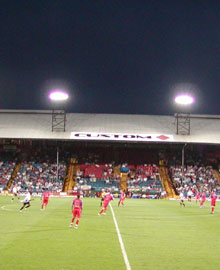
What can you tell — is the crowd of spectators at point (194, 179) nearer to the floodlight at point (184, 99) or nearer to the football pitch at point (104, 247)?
the floodlight at point (184, 99)

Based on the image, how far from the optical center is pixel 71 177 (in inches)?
2739

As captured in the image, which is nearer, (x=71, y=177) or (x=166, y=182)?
(x=166, y=182)

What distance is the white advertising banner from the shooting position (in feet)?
222

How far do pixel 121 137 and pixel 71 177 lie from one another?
1191 cm

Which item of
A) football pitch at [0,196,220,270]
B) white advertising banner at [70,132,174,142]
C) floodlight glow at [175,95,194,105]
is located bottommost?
football pitch at [0,196,220,270]

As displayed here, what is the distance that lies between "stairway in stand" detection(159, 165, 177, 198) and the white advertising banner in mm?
7366

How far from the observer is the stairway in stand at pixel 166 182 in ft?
216

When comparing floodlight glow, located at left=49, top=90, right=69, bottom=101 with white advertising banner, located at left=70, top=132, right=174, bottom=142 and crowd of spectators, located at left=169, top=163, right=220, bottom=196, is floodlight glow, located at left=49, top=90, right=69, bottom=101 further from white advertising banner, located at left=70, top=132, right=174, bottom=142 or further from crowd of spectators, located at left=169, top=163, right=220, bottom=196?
crowd of spectators, located at left=169, top=163, right=220, bottom=196

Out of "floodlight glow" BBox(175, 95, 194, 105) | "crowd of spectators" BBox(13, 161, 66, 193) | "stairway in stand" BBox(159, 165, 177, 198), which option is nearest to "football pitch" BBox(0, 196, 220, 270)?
"crowd of spectators" BBox(13, 161, 66, 193)

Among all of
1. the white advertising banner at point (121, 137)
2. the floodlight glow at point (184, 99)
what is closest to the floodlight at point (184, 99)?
Result: the floodlight glow at point (184, 99)

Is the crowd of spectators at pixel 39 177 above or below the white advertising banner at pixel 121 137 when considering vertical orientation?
below

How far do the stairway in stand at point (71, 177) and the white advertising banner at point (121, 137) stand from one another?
764 cm

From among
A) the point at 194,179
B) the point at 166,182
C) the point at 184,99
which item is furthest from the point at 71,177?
the point at 184,99

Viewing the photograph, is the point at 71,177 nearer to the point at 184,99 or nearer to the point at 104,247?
the point at 184,99
